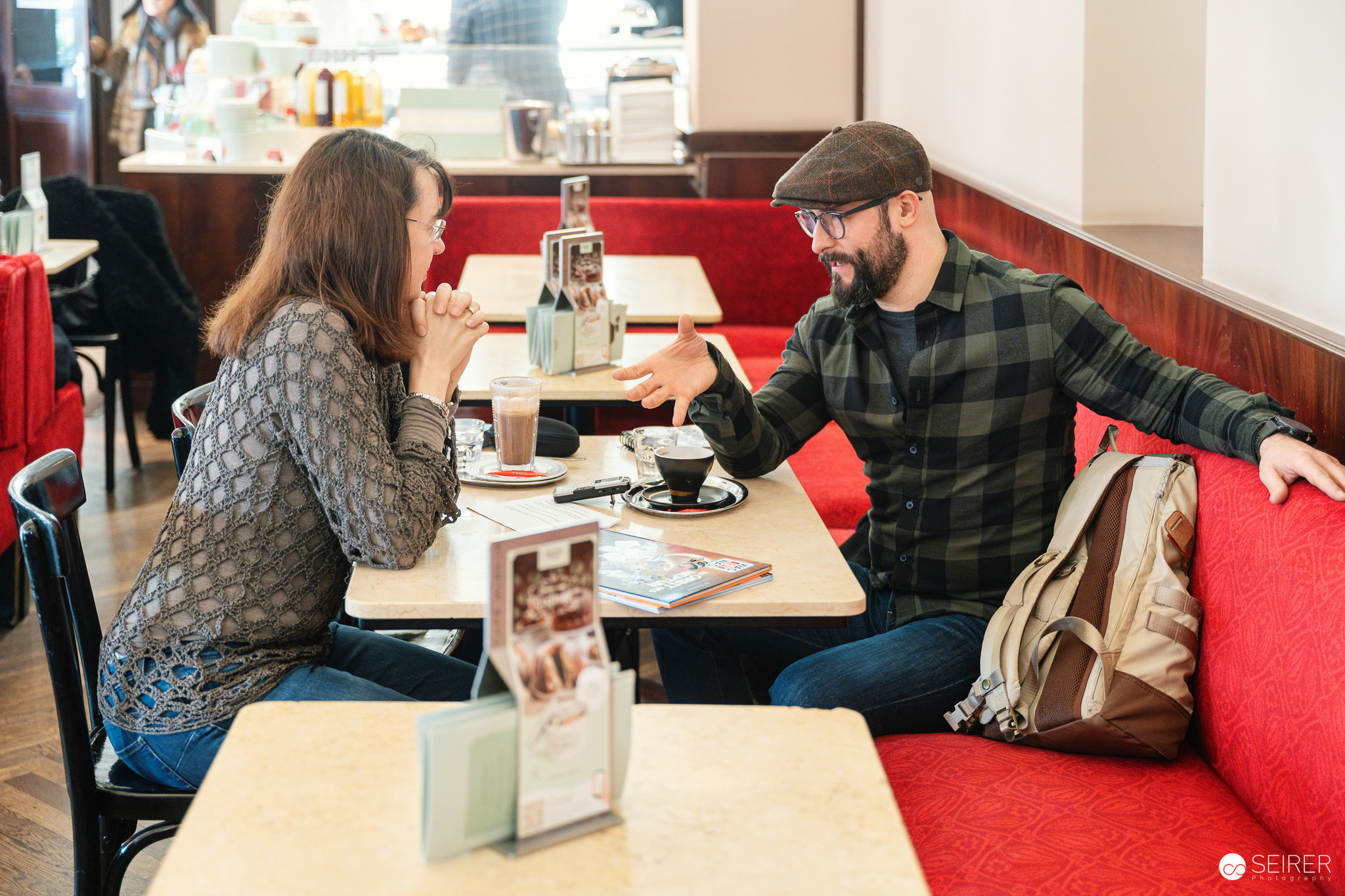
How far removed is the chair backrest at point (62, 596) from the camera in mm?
1495

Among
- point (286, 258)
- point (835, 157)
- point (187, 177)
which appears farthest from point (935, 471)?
point (187, 177)

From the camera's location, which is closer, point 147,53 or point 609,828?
point 609,828

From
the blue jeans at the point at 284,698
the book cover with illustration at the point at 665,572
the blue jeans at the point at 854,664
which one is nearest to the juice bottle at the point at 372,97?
the blue jeans at the point at 854,664

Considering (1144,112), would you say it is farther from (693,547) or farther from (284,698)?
(284,698)

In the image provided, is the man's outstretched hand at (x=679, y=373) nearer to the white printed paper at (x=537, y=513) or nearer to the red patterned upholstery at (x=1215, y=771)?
the white printed paper at (x=537, y=513)

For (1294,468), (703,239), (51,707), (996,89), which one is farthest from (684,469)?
(703,239)

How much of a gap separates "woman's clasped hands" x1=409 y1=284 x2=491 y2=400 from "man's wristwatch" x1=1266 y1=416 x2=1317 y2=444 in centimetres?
105

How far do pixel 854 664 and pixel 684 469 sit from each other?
1.20ft

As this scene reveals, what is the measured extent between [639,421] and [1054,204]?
1.26m

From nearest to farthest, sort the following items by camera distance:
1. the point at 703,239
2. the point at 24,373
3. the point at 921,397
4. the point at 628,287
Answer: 1. the point at 921,397
2. the point at 24,373
3. the point at 628,287
4. the point at 703,239

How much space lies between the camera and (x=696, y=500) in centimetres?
185

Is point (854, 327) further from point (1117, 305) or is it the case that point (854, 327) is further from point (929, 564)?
point (1117, 305)

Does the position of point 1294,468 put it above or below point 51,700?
above

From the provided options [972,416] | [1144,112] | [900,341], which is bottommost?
[972,416]
